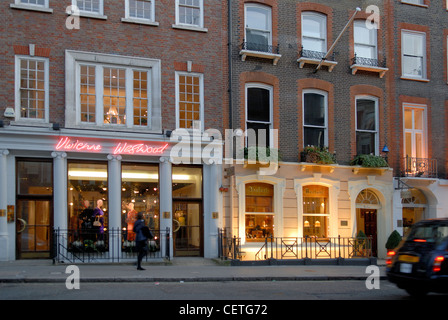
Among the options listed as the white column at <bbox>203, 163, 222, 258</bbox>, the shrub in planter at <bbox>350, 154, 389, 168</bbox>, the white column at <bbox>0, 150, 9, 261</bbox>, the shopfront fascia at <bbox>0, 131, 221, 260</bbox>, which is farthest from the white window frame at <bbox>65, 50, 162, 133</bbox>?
the shrub in planter at <bbox>350, 154, 389, 168</bbox>

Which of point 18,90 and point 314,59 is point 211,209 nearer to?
point 314,59

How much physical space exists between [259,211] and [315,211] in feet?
8.50

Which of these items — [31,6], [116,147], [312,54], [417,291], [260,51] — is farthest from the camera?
[312,54]

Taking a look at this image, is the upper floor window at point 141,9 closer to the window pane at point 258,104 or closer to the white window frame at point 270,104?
the white window frame at point 270,104

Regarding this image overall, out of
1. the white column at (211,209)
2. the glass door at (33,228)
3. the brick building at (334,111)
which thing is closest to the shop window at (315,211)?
the brick building at (334,111)

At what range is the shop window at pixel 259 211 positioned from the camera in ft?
67.6

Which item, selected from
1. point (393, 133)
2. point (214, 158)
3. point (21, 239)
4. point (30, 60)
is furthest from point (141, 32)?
point (393, 133)

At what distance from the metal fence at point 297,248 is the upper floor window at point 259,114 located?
3.93 m

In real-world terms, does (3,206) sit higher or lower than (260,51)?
lower

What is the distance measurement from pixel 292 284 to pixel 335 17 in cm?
1314

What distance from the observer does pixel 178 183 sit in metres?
19.6

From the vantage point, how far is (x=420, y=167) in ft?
77.4

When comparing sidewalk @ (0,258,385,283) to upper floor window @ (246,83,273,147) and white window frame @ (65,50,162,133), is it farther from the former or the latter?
upper floor window @ (246,83,273,147)

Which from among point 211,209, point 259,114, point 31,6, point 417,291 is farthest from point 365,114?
point 31,6
